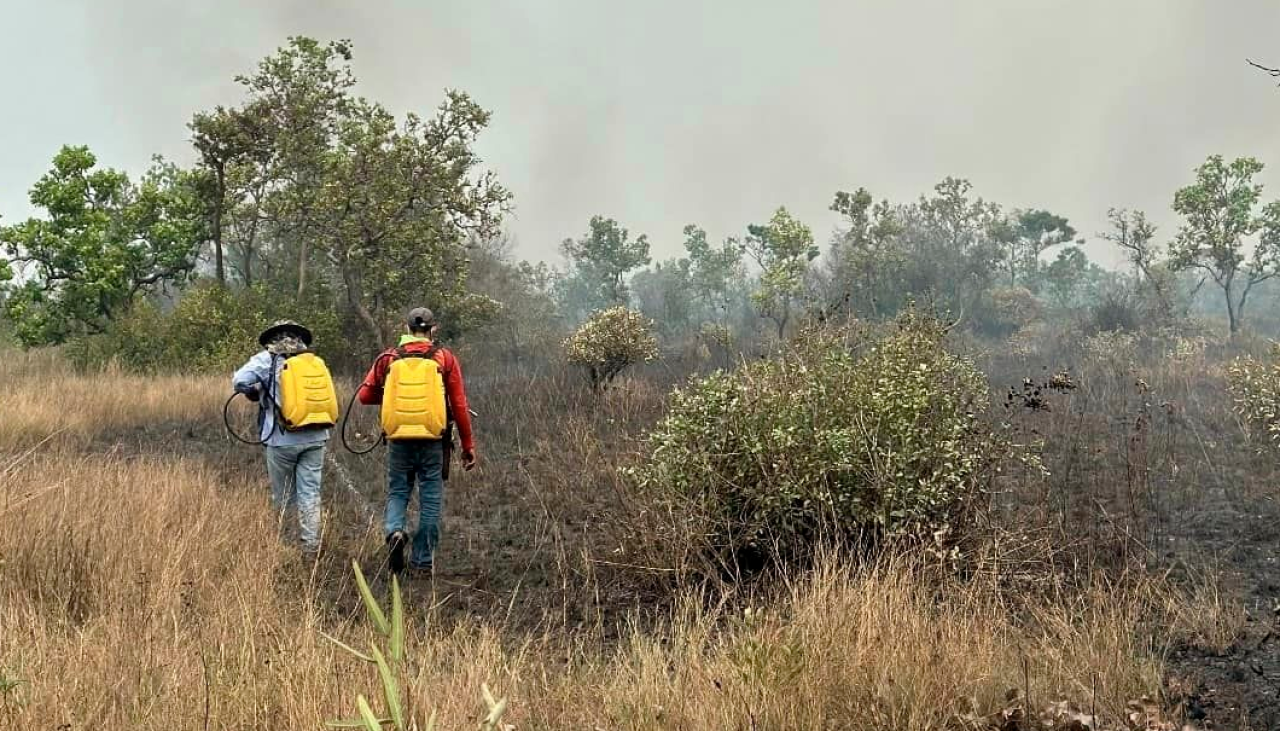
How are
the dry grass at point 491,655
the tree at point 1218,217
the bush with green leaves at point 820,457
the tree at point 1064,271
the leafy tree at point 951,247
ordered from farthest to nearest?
1. the tree at point 1064,271
2. the leafy tree at point 951,247
3. the tree at point 1218,217
4. the bush with green leaves at point 820,457
5. the dry grass at point 491,655

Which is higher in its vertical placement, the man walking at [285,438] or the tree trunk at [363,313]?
the tree trunk at [363,313]

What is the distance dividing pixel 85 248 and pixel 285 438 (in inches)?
628

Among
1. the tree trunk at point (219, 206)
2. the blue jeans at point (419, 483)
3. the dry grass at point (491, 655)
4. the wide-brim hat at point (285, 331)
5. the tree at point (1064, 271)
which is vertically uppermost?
the tree at point (1064, 271)

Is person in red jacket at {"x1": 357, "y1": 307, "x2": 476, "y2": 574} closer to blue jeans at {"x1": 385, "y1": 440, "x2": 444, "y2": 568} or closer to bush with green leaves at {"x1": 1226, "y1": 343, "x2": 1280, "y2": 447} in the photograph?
blue jeans at {"x1": 385, "y1": 440, "x2": 444, "y2": 568}

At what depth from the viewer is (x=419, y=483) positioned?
5605 mm

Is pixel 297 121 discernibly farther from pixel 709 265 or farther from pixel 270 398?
pixel 709 265

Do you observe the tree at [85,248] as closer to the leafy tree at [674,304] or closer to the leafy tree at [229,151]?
the leafy tree at [229,151]

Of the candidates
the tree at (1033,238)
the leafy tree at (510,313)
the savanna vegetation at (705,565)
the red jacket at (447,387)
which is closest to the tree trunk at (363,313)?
the savanna vegetation at (705,565)

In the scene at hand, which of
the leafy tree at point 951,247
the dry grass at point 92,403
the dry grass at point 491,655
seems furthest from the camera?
the leafy tree at point 951,247

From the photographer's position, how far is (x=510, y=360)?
30219 mm

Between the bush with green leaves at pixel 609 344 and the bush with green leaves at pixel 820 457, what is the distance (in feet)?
30.8

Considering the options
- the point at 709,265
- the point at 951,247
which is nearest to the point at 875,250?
the point at 951,247

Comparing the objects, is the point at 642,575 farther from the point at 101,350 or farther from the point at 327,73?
the point at 327,73

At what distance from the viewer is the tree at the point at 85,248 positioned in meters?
17.8
